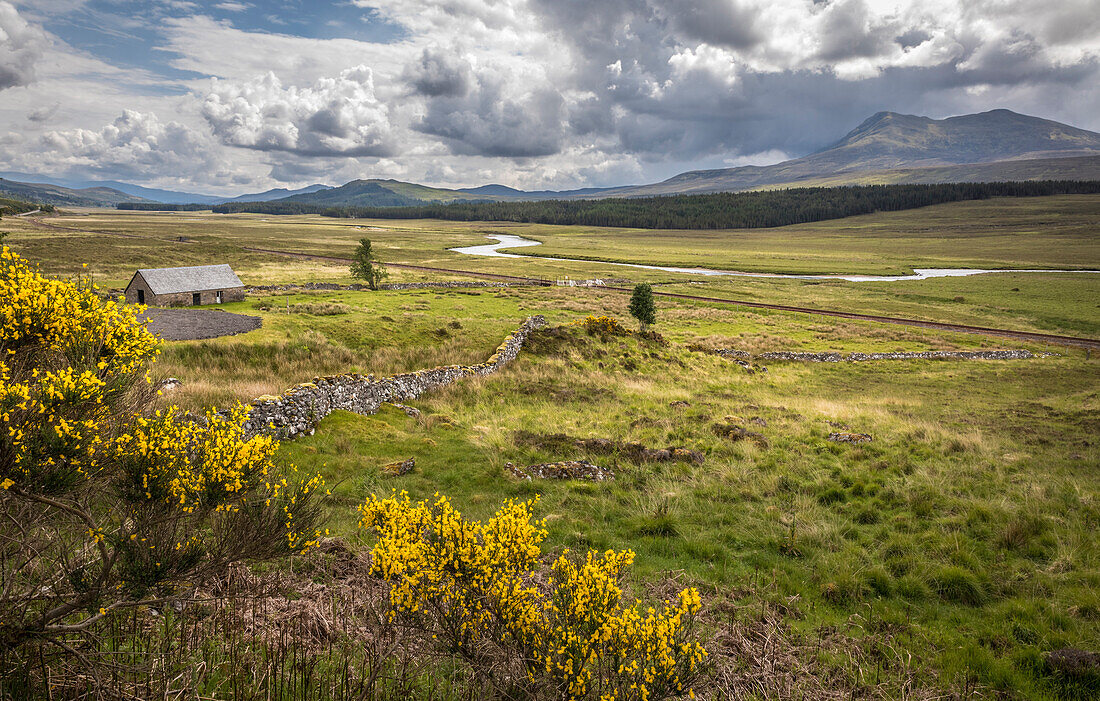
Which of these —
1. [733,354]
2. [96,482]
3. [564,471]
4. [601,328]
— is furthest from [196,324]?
[733,354]

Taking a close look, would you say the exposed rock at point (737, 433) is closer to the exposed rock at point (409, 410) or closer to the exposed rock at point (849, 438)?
the exposed rock at point (849, 438)

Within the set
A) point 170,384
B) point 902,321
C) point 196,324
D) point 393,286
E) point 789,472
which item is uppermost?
point 393,286

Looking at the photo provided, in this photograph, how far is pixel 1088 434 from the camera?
19281 millimetres

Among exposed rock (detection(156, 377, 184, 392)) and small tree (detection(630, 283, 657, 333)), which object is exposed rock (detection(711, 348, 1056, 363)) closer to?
small tree (detection(630, 283, 657, 333))

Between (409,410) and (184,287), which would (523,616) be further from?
(184,287)

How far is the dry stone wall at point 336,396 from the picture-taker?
50.6 feet

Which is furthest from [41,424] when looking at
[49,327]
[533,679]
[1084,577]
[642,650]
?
[1084,577]

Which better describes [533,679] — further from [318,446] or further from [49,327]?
[318,446]

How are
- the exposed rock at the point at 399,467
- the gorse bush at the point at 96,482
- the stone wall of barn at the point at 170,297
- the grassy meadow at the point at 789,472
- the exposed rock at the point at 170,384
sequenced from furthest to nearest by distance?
the stone wall of barn at the point at 170,297, the exposed rock at the point at 170,384, the exposed rock at the point at 399,467, the grassy meadow at the point at 789,472, the gorse bush at the point at 96,482

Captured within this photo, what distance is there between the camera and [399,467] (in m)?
14.0

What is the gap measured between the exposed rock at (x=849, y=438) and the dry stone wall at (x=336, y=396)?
51.0 ft

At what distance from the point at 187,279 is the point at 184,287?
1.32 m

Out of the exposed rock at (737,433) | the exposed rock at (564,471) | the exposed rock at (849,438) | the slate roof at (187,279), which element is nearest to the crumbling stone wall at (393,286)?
the slate roof at (187,279)

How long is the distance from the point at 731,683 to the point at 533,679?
2.91 meters
